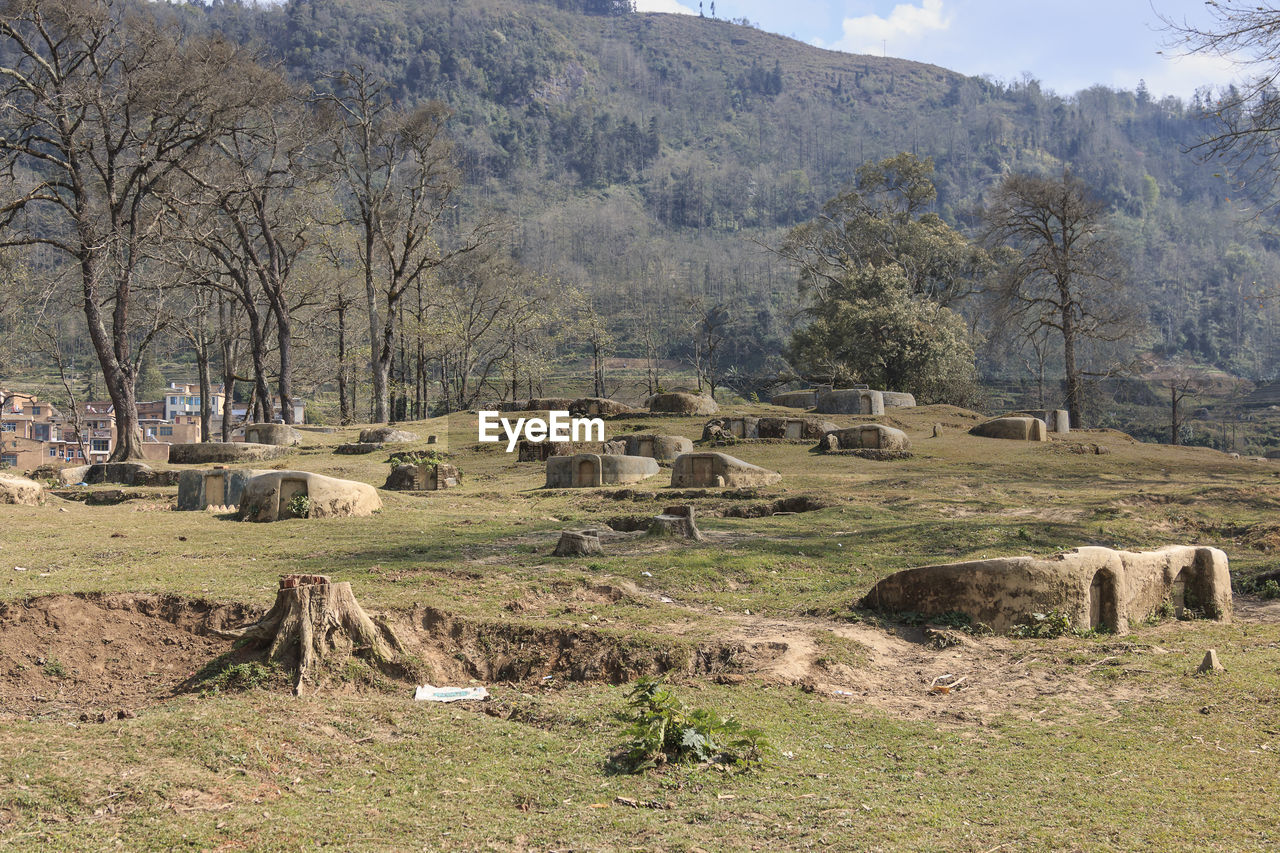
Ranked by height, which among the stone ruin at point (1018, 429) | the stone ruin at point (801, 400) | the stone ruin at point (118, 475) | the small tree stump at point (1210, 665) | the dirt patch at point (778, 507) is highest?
the stone ruin at point (801, 400)

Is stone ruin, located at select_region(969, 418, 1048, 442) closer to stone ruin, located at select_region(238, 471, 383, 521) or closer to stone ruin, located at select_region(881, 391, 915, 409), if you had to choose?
stone ruin, located at select_region(881, 391, 915, 409)

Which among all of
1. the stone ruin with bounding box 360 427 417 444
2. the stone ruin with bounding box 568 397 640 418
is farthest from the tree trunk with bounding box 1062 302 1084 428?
the stone ruin with bounding box 360 427 417 444

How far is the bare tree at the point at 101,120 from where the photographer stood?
2269 centimetres

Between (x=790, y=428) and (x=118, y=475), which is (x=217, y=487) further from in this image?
(x=790, y=428)

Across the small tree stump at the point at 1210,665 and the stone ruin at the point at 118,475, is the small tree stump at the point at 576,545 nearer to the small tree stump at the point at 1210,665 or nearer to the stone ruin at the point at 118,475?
the small tree stump at the point at 1210,665

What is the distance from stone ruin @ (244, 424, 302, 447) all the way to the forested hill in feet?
219

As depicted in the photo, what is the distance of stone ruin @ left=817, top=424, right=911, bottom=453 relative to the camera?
2666 cm

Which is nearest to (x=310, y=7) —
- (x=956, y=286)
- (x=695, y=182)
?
(x=695, y=182)

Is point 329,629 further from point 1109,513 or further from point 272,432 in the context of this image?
point 272,432

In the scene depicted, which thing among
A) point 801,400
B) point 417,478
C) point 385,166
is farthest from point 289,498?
point 801,400

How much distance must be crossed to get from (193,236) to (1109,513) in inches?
944

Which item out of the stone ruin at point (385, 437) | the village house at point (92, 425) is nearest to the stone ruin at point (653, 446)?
the stone ruin at point (385, 437)

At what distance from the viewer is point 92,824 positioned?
15.9 ft

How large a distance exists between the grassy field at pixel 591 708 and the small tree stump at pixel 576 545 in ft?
0.77
